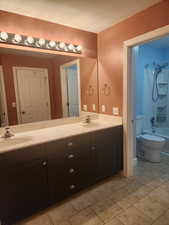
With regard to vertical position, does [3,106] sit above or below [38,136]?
above

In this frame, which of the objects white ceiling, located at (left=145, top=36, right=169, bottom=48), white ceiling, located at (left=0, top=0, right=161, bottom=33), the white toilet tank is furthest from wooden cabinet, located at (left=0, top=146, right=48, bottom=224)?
white ceiling, located at (left=145, top=36, right=169, bottom=48)

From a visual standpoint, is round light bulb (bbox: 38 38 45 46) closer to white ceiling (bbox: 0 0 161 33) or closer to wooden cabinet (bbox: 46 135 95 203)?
white ceiling (bbox: 0 0 161 33)

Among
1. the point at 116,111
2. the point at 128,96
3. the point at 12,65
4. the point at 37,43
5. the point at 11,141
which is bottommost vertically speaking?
the point at 11,141

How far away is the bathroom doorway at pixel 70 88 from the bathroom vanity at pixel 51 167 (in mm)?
611

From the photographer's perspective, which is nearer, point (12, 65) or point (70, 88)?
point (12, 65)

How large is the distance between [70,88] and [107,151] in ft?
3.95

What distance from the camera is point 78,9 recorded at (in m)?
1.82

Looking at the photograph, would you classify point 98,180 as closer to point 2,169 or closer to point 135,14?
point 2,169

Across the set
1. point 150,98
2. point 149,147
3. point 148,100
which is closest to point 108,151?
point 149,147

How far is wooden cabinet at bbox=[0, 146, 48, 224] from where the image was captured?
142 cm

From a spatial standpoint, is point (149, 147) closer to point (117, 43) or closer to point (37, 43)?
point (117, 43)

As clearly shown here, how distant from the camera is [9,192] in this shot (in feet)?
4.73

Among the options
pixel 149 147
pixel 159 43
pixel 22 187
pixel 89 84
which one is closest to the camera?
pixel 22 187

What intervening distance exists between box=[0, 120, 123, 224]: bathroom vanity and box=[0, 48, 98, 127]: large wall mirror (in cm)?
34
